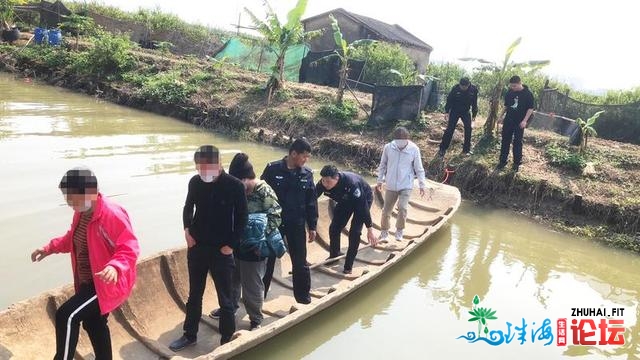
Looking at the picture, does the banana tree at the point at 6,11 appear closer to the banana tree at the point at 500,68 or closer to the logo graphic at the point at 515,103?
the banana tree at the point at 500,68

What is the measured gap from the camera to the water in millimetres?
4918

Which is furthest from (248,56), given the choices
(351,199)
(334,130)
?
(351,199)

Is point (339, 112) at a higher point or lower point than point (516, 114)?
lower

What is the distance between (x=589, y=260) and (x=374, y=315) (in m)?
4.25

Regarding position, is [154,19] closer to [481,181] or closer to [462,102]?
[462,102]

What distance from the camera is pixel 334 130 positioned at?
13.0 meters

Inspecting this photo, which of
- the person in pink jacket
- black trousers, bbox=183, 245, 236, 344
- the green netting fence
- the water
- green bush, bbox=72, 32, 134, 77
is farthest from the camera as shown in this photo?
the green netting fence

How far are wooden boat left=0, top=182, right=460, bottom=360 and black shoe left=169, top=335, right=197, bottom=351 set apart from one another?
39 mm


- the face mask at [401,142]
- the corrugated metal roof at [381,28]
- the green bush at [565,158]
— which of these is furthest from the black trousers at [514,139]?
the corrugated metal roof at [381,28]

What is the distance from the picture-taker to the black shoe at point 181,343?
12.6 ft

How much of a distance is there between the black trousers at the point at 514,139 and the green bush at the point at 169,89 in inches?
384

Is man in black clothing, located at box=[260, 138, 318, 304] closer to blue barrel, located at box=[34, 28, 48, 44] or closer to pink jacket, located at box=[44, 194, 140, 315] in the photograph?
pink jacket, located at box=[44, 194, 140, 315]

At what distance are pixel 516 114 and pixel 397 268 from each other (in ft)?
16.1

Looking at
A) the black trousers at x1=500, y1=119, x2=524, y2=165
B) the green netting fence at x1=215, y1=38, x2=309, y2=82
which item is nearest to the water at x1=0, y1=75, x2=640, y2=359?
the black trousers at x1=500, y1=119, x2=524, y2=165
